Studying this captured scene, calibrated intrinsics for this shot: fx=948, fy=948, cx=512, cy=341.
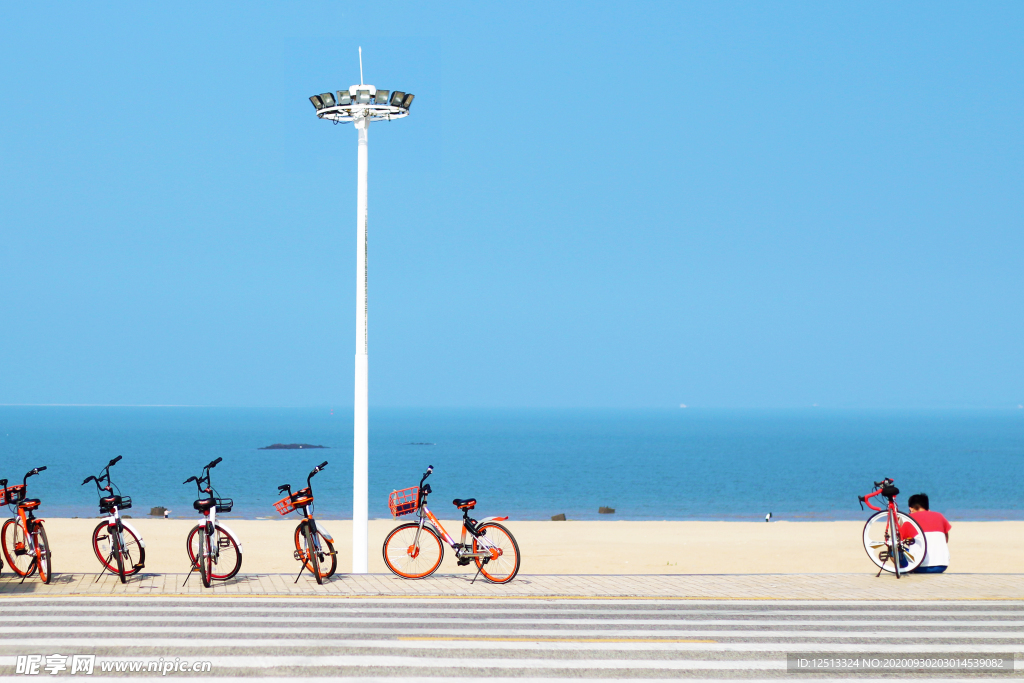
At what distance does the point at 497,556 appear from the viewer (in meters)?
12.4

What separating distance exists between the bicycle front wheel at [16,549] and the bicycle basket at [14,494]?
268 millimetres

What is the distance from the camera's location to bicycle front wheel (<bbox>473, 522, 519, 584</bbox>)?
40.8ft

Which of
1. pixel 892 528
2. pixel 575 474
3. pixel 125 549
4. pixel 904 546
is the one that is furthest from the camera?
pixel 575 474

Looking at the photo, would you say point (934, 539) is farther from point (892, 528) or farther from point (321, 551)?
point (321, 551)

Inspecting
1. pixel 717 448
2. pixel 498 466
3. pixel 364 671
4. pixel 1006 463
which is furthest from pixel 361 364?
pixel 717 448

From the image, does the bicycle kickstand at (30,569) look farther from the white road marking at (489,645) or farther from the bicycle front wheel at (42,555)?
the white road marking at (489,645)

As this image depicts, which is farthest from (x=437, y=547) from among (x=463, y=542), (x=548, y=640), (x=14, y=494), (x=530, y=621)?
(x=14, y=494)

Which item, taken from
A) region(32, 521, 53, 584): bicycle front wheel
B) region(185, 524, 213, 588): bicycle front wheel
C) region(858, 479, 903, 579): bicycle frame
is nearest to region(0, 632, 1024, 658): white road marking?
region(185, 524, 213, 588): bicycle front wheel

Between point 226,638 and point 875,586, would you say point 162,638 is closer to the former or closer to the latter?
point 226,638

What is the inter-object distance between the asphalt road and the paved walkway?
0.45 m

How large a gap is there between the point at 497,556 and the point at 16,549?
243 inches

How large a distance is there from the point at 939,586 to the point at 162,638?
9.48 metres

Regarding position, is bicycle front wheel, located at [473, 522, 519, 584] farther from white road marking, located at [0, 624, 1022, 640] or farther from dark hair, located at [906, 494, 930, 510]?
dark hair, located at [906, 494, 930, 510]

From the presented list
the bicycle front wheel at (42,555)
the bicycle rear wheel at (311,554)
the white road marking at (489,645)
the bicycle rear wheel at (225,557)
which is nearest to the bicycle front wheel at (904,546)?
the white road marking at (489,645)
